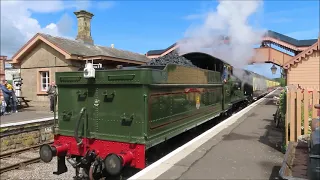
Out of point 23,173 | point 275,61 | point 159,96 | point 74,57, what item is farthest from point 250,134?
point 275,61

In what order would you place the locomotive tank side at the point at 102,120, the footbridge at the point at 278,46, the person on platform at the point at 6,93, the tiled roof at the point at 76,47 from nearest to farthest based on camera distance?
the locomotive tank side at the point at 102,120
the person on platform at the point at 6,93
the tiled roof at the point at 76,47
the footbridge at the point at 278,46

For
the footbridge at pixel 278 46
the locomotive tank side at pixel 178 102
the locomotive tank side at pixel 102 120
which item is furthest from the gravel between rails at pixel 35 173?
the footbridge at pixel 278 46

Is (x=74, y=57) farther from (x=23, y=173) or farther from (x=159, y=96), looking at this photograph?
(x=159, y=96)

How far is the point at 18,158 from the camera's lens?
9234 millimetres

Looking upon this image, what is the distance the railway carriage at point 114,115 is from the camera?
514cm

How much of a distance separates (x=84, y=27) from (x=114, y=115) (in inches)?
645

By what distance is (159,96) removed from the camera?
5.60 metres

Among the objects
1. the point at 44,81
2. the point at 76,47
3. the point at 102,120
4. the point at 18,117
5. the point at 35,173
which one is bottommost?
the point at 35,173

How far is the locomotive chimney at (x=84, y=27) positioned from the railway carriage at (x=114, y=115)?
1471 centimetres

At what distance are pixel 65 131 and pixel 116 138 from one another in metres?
1.29

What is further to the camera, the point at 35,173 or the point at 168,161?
the point at 35,173

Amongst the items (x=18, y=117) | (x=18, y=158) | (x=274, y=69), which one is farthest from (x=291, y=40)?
(x=18, y=158)

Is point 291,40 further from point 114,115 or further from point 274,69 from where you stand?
point 114,115

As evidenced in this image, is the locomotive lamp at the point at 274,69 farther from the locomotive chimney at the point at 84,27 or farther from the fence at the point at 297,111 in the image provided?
the fence at the point at 297,111
